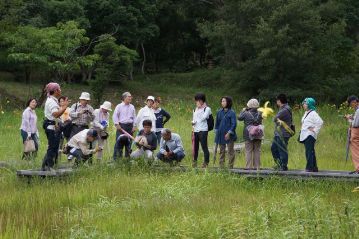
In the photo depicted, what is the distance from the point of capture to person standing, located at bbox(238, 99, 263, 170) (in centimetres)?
1146

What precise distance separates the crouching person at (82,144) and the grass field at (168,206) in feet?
2.39

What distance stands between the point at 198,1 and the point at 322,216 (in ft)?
127

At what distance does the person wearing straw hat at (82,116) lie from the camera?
1171cm

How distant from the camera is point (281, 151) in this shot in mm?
11109

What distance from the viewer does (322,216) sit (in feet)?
21.3

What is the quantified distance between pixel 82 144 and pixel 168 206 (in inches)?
145

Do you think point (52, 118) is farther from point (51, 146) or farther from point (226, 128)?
point (226, 128)

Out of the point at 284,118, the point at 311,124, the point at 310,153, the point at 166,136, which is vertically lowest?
the point at 310,153

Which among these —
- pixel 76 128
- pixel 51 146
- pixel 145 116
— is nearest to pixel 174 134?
pixel 145 116

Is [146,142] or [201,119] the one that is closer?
[146,142]

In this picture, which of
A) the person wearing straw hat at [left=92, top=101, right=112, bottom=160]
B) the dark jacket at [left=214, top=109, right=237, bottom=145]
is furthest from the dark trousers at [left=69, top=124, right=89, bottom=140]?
the dark jacket at [left=214, top=109, right=237, bottom=145]

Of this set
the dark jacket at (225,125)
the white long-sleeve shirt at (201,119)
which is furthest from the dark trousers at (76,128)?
the dark jacket at (225,125)

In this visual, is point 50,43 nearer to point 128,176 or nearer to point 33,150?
point 33,150

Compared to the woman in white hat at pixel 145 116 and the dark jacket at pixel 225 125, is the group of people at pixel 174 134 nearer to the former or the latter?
the dark jacket at pixel 225 125
